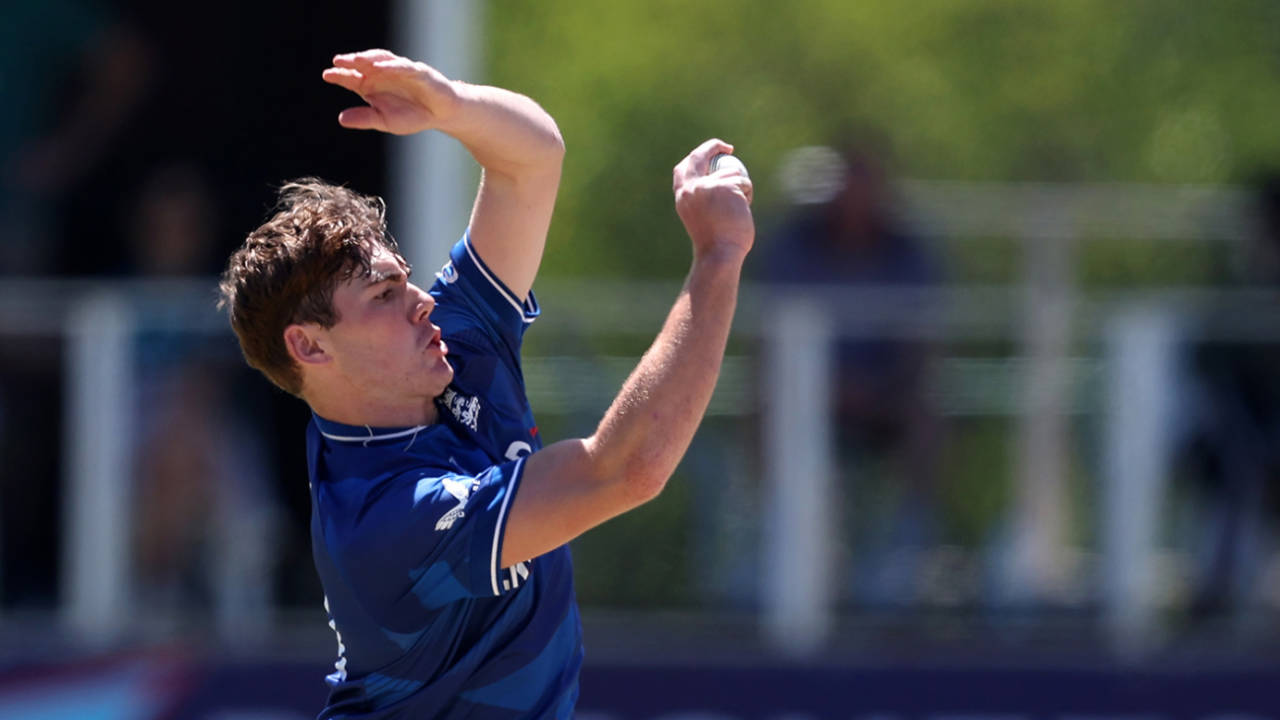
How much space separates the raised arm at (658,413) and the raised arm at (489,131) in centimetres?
39

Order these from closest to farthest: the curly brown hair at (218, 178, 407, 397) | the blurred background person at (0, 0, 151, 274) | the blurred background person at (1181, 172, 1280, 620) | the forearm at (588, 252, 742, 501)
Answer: the forearm at (588, 252, 742, 501), the curly brown hair at (218, 178, 407, 397), the blurred background person at (1181, 172, 1280, 620), the blurred background person at (0, 0, 151, 274)

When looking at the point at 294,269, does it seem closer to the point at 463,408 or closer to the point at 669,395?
the point at 463,408

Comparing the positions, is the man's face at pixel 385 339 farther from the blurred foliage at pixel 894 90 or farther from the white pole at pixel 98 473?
the blurred foliage at pixel 894 90

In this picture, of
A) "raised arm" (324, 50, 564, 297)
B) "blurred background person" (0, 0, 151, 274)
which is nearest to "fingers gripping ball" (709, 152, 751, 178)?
"raised arm" (324, 50, 564, 297)

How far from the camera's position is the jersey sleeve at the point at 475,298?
2799 millimetres

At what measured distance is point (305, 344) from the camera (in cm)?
255

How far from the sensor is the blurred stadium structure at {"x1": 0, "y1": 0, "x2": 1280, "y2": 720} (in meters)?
6.00

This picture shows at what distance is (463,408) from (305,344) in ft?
0.90

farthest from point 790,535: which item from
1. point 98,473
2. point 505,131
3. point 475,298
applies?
point 505,131

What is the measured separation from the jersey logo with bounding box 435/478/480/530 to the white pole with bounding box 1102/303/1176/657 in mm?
4127

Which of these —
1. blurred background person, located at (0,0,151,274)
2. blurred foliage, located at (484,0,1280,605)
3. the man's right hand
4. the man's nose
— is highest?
blurred foliage, located at (484,0,1280,605)

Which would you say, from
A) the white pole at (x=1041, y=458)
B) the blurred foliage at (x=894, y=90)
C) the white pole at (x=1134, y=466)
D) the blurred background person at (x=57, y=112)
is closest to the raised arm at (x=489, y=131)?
the white pole at (x=1041, y=458)

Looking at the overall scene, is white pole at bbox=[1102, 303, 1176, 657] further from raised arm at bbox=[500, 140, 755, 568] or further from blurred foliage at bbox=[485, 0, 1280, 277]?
blurred foliage at bbox=[485, 0, 1280, 277]

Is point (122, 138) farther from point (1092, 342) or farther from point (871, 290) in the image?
point (1092, 342)
